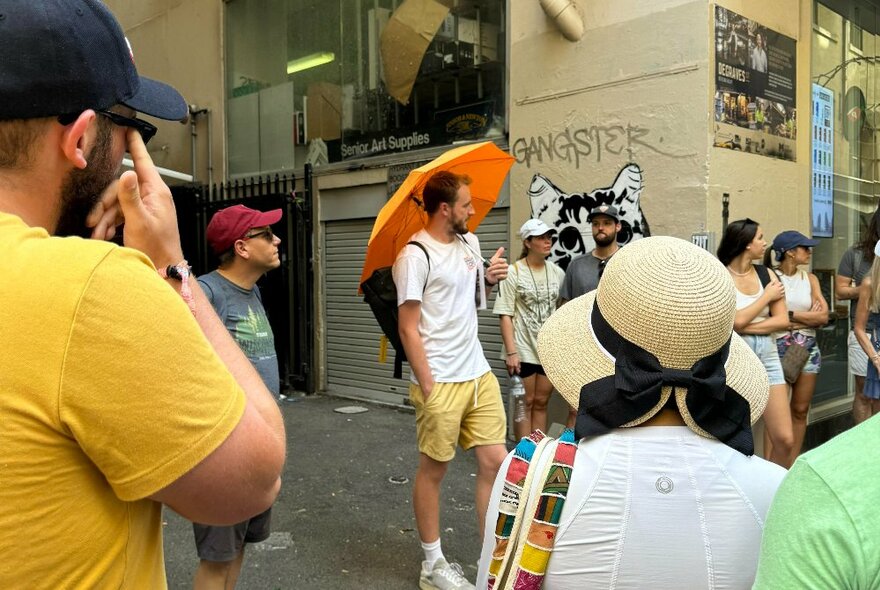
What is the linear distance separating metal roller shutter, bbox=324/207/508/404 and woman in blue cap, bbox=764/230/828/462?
14.0 ft

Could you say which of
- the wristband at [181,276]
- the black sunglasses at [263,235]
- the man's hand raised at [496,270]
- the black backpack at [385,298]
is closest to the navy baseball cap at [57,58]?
the wristband at [181,276]

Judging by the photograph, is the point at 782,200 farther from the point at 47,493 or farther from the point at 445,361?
the point at 47,493

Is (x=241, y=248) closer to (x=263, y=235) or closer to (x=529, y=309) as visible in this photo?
(x=263, y=235)

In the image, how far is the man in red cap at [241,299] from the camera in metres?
3.05

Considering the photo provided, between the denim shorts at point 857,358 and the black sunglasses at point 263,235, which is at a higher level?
the black sunglasses at point 263,235

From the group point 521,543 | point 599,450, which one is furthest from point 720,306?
point 521,543

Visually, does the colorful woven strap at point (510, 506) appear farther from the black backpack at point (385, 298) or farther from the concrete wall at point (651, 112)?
the concrete wall at point (651, 112)

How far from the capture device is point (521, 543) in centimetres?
156

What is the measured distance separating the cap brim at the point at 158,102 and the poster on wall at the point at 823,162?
6656 mm

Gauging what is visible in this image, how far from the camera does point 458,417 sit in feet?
12.5

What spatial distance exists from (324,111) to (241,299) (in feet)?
21.3

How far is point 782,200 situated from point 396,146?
4.23m

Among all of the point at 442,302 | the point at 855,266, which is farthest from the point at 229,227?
the point at 855,266

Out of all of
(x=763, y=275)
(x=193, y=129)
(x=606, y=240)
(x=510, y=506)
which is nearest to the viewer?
(x=510, y=506)
